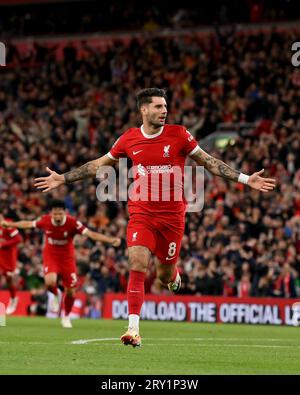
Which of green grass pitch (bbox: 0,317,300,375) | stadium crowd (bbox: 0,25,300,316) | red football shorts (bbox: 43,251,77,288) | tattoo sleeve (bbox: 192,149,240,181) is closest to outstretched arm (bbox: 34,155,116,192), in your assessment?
tattoo sleeve (bbox: 192,149,240,181)

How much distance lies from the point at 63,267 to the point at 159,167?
808 cm

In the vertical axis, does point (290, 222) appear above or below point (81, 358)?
above

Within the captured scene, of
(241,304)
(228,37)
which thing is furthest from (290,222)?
(228,37)

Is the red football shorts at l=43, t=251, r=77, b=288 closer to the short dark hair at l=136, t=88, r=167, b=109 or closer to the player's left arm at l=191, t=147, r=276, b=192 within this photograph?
A: the player's left arm at l=191, t=147, r=276, b=192

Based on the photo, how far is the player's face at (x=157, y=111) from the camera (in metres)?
13.0

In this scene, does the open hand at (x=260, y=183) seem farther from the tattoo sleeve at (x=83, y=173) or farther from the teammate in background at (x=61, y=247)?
the teammate in background at (x=61, y=247)

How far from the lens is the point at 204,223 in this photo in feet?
92.7

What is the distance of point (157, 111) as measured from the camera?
13.0m

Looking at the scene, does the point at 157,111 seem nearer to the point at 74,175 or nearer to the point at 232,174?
the point at 232,174

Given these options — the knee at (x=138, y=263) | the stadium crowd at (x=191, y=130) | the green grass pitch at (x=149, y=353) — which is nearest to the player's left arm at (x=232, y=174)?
the knee at (x=138, y=263)

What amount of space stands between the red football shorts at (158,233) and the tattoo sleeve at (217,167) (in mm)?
782

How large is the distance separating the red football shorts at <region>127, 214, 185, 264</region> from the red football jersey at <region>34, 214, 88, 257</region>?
7.06 m
